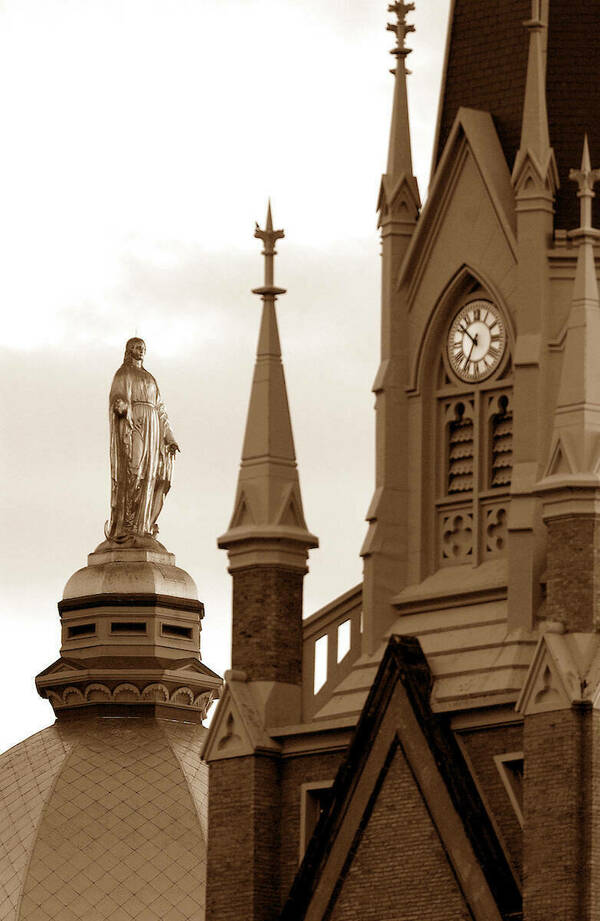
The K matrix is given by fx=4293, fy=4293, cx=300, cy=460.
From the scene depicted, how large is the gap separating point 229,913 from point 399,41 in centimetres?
1344

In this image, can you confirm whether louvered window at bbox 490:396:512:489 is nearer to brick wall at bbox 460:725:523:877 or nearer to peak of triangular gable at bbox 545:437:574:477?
peak of triangular gable at bbox 545:437:574:477

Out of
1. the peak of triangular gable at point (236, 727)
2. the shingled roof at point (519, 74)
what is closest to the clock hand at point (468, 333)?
the shingled roof at point (519, 74)

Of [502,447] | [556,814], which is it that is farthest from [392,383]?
[556,814]

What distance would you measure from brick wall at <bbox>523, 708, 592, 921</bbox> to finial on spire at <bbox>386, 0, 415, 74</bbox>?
1188cm

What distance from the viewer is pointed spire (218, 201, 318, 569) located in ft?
206

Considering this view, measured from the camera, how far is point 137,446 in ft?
289

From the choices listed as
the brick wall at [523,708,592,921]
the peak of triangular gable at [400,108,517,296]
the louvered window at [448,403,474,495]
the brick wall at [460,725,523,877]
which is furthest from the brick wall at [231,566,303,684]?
the brick wall at [523,708,592,921]

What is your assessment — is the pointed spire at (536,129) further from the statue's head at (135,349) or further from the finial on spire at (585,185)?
the statue's head at (135,349)

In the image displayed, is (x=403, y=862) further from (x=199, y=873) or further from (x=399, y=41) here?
(x=199, y=873)

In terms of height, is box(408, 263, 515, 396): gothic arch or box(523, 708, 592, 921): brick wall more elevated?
box(408, 263, 515, 396): gothic arch

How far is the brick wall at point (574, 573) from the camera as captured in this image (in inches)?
2282

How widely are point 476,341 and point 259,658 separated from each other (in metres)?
5.61

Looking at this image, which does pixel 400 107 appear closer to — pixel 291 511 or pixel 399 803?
pixel 291 511

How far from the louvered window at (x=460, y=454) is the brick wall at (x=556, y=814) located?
553 cm
